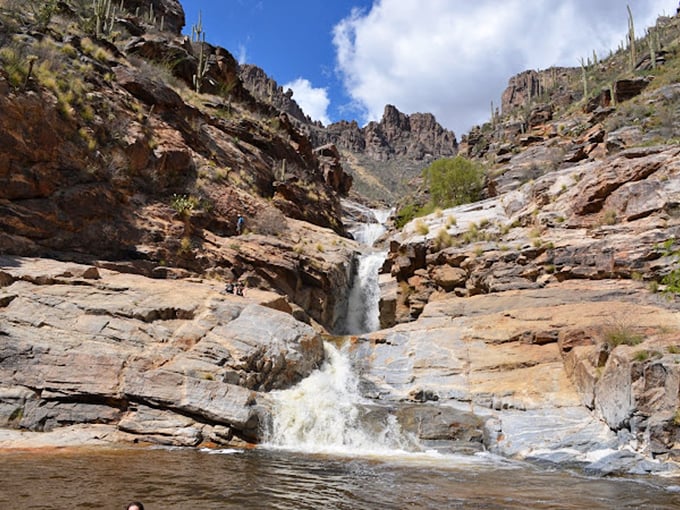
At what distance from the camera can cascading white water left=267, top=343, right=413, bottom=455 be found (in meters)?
13.1

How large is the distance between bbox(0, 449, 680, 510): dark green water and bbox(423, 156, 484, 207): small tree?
93.1ft

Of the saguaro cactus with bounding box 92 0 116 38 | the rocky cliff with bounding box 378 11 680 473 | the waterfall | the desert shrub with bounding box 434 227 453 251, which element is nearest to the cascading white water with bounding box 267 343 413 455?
the rocky cliff with bounding box 378 11 680 473

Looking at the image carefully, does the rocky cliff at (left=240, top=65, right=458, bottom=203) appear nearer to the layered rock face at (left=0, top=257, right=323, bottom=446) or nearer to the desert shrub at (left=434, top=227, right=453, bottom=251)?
the desert shrub at (left=434, top=227, right=453, bottom=251)

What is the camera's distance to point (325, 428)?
45.2 feet

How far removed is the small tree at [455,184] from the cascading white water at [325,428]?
25.2 metres

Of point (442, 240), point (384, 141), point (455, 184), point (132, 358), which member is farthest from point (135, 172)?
point (384, 141)

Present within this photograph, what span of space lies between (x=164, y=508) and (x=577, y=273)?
55.5 ft

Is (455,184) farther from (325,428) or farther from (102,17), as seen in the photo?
(325,428)

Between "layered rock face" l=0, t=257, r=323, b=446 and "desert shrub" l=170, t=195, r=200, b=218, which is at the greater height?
"desert shrub" l=170, t=195, r=200, b=218

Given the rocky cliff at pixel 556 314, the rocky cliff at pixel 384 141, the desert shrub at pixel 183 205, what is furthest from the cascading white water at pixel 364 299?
the rocky cliff at pixel 384 141

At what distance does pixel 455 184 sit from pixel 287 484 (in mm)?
31944

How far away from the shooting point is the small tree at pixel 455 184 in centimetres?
3734

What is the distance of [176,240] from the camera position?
21.8 metres

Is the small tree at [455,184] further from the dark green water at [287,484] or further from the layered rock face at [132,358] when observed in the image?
the dark green water at [287,484]
